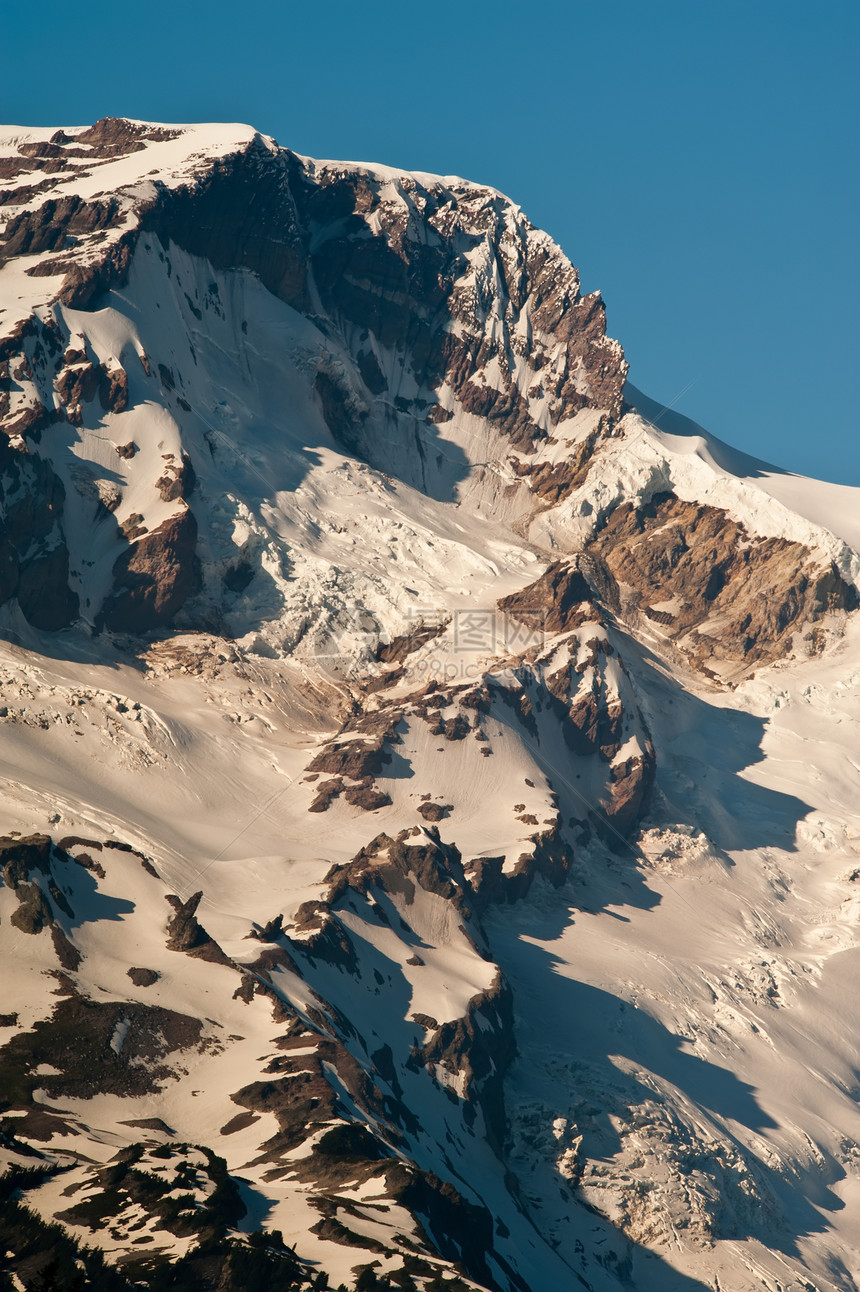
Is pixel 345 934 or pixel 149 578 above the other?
pixel 149 578

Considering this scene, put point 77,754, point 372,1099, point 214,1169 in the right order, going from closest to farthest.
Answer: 1. point 214,1169
2. point 372,1099
3. point 77,754

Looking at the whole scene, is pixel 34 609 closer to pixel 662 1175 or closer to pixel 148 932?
pixel 148 932

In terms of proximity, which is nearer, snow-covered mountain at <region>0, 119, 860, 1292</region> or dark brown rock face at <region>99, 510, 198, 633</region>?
snow-covered mountain at <region>0, 119, 860, 1292</region>

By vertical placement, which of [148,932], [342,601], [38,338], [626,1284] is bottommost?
[626,1284]

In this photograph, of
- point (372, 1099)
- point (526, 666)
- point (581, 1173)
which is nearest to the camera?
point (372, 1099)

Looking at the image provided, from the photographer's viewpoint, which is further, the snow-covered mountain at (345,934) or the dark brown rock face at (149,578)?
the dark brown rock face at (149,578)

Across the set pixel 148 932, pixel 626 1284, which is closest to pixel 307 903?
pixel 148 932

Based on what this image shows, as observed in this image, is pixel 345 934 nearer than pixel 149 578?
Yes

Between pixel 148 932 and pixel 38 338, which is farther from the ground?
pixel 38 338

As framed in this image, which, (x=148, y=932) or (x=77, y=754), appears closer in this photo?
(x=148, y=932)

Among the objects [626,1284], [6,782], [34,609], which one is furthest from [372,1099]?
[34,609]
